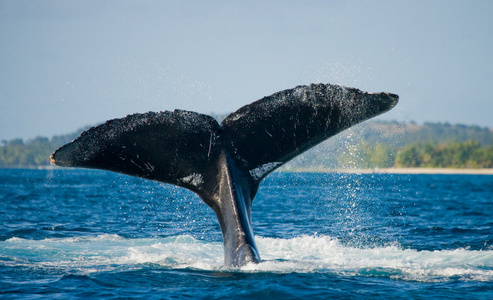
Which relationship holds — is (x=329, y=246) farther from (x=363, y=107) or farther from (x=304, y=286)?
(x=363, y=107)

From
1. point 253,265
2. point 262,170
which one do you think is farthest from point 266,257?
point 262,170

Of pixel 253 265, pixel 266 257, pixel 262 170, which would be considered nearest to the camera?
pixel 253 265

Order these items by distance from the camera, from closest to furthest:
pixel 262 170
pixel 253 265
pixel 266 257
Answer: pixel 253 265
pixel 262 170
pixel 266 257

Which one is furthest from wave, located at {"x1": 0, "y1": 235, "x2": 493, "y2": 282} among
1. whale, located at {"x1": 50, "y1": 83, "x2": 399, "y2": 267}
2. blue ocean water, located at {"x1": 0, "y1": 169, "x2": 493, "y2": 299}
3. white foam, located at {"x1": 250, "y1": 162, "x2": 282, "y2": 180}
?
white foam, located at {"x1": 250, "y1": 162, "x2": 282, "y2": 180}

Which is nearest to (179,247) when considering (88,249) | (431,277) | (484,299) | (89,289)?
(88,249)

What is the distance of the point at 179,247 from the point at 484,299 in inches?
212

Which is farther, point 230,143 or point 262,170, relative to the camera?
point 262,170

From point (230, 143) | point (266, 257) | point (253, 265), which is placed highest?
point (230, 143)

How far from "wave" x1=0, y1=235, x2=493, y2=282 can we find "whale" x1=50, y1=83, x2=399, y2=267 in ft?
2.96

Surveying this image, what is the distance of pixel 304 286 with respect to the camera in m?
7.14

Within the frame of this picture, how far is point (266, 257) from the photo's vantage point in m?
9.30

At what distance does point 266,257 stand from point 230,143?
105 inches

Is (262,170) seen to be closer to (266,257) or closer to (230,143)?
(230,143)

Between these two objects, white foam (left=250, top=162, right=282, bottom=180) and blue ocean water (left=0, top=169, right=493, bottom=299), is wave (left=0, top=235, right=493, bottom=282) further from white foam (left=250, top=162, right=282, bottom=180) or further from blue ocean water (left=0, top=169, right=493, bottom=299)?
white foam (left=250, top=162, right=282, bottom=180)
